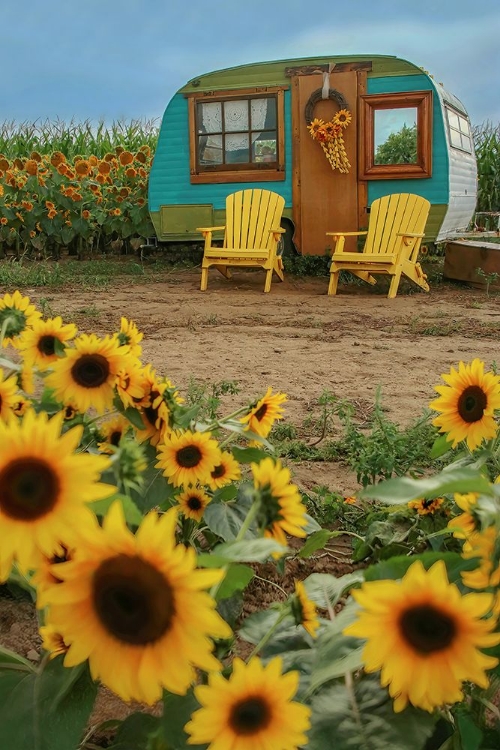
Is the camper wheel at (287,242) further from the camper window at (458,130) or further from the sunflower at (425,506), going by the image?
the sunflower at (425,506)

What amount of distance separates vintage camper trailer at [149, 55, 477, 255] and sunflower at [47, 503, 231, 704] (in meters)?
8.87

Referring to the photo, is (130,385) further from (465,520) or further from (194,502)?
(465,520)

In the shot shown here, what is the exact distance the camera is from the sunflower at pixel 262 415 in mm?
1299

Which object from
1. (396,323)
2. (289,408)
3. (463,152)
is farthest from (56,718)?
(463,152)

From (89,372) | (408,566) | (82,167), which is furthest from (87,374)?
(82,167)

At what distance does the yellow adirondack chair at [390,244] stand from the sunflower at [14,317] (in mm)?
6717

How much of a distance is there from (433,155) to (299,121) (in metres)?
1.62

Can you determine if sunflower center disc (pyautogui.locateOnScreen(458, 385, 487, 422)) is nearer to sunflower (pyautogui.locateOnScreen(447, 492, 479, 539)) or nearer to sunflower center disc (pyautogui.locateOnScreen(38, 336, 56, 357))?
sunflower (pyautogui.locateOnScreen(447, 492, 479, 539))

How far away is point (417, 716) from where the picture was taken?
31.5 inches

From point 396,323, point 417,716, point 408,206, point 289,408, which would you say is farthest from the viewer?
point 408,206

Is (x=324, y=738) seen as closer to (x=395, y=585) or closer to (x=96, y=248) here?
(x=395, y=585)

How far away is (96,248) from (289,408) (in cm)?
861

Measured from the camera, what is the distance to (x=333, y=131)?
29.5 ft

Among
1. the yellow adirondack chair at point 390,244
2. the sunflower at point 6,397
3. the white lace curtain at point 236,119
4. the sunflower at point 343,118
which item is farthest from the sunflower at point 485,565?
the white lace curtain at point 236,119
